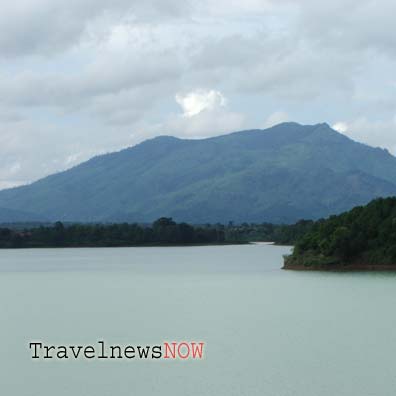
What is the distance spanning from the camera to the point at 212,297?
73.7 meters

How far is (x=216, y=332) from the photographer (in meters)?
52.9

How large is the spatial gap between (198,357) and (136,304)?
2512cm

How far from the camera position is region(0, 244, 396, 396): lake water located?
38.7 metres

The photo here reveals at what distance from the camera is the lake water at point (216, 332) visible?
38.7 metres

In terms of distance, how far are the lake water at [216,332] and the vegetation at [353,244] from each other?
614cm

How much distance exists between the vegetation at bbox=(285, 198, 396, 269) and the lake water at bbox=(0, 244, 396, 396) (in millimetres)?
6136

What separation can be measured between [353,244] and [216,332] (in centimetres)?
5131

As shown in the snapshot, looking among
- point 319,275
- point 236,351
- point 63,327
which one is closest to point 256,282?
point 319,275

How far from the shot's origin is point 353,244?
3991 inches

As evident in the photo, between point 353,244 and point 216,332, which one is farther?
point 353,244

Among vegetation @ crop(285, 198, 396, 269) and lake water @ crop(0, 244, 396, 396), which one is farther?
vegetation @ crop(285, 198, 396, 269)

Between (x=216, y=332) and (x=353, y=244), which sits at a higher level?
(x=353, y=244)

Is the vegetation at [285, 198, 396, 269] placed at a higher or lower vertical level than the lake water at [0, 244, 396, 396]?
higher

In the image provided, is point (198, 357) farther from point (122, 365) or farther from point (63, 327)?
point (63, 327)
